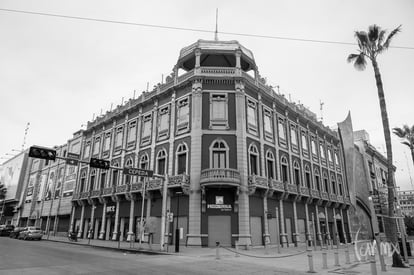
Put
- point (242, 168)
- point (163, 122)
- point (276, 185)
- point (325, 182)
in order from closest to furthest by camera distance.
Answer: point (242, 168)
point (276, 185)
point (163, 122)
point (325, 182)

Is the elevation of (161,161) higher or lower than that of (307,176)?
higher

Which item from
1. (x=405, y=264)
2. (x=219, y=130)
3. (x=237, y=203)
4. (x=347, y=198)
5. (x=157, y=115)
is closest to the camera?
(x=405, y=264)

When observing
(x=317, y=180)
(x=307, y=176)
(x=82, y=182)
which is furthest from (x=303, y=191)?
(x=82, y=182)

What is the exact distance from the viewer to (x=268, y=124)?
101 feet

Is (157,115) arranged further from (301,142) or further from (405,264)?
(405,264)

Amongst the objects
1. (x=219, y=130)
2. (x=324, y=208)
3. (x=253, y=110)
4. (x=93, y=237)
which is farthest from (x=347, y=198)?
(x=93, y=237)

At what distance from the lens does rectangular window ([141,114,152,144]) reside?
3189 centimetres

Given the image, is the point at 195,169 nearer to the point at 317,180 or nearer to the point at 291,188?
the point at 291,188

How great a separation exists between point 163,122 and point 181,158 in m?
5.56

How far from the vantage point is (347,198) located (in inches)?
1677

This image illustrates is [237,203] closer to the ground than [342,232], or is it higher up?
higher up

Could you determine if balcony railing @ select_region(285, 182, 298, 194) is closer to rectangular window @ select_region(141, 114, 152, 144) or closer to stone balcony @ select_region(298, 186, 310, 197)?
stone balcony @ select_region(298, 186, 310, 197)

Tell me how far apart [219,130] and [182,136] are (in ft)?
12.5

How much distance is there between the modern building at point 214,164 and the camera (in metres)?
24.2
